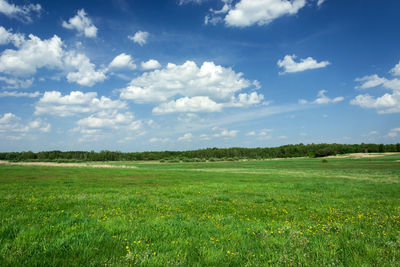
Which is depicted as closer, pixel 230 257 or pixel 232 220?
pixel 230 257

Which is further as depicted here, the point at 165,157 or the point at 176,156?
the point at 176,156

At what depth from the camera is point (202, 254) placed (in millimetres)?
5520

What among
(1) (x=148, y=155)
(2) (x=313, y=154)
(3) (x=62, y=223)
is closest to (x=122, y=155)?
(1) (x=148, y=155)

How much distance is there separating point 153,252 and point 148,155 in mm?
195469

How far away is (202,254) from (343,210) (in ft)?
32.0

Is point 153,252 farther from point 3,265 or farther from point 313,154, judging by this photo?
point 313,154

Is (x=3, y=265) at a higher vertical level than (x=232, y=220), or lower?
higher

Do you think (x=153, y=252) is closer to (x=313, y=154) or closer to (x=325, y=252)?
(x=325, y=252)

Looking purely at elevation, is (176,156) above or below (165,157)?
above

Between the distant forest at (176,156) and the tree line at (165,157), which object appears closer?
the distant forest at (176,156)

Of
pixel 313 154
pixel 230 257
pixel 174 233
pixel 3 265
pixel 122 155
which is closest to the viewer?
pixel 3 265

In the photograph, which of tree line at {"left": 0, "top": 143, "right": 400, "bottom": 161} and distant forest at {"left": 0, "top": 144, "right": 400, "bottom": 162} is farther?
tree line at {"left": 0, "top": 143, "right": 400, "bottom": 161}

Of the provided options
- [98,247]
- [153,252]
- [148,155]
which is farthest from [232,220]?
[148,155]

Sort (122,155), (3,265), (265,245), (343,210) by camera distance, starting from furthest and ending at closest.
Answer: (122,155) < (343,210) < (265,245) < (3,265)
